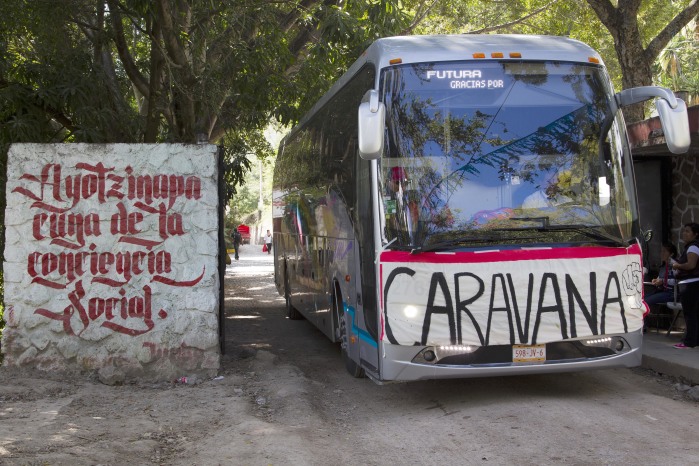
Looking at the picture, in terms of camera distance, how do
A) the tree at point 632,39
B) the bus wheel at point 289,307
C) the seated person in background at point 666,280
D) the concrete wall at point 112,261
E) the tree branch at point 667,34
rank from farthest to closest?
the bus wheel at point 289,307
the tree branch at point 667,34
the tree at point 632,39
the seated person in background at point 666,280
the concrete wall at point 112,261

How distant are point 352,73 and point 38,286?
4146 mm

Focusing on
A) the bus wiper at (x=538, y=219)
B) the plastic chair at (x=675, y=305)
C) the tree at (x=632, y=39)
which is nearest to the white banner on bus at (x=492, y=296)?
the bus wiper at (x=538, y=219)

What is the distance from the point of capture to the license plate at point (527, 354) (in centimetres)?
705

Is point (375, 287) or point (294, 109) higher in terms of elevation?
point (294, 109)

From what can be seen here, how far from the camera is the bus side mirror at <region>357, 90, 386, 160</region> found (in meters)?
6.75

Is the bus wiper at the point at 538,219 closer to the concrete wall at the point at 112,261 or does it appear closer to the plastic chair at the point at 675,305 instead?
the concrete wall at the point at 112,261

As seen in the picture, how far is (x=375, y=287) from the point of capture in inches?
286

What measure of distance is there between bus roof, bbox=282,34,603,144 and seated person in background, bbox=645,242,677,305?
429 cm

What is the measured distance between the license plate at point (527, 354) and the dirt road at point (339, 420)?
0.45 m

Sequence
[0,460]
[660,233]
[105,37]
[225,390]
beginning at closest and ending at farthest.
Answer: [0,460]
[225,390]
[660,233]
[105,37]

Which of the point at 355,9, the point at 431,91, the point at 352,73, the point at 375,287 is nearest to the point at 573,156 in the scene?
the point at 431,91

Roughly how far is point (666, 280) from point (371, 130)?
19.8 ft

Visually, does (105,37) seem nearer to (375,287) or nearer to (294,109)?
(294,109)

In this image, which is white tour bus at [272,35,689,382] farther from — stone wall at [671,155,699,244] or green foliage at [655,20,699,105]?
green foliage at [655,20,699,105]
